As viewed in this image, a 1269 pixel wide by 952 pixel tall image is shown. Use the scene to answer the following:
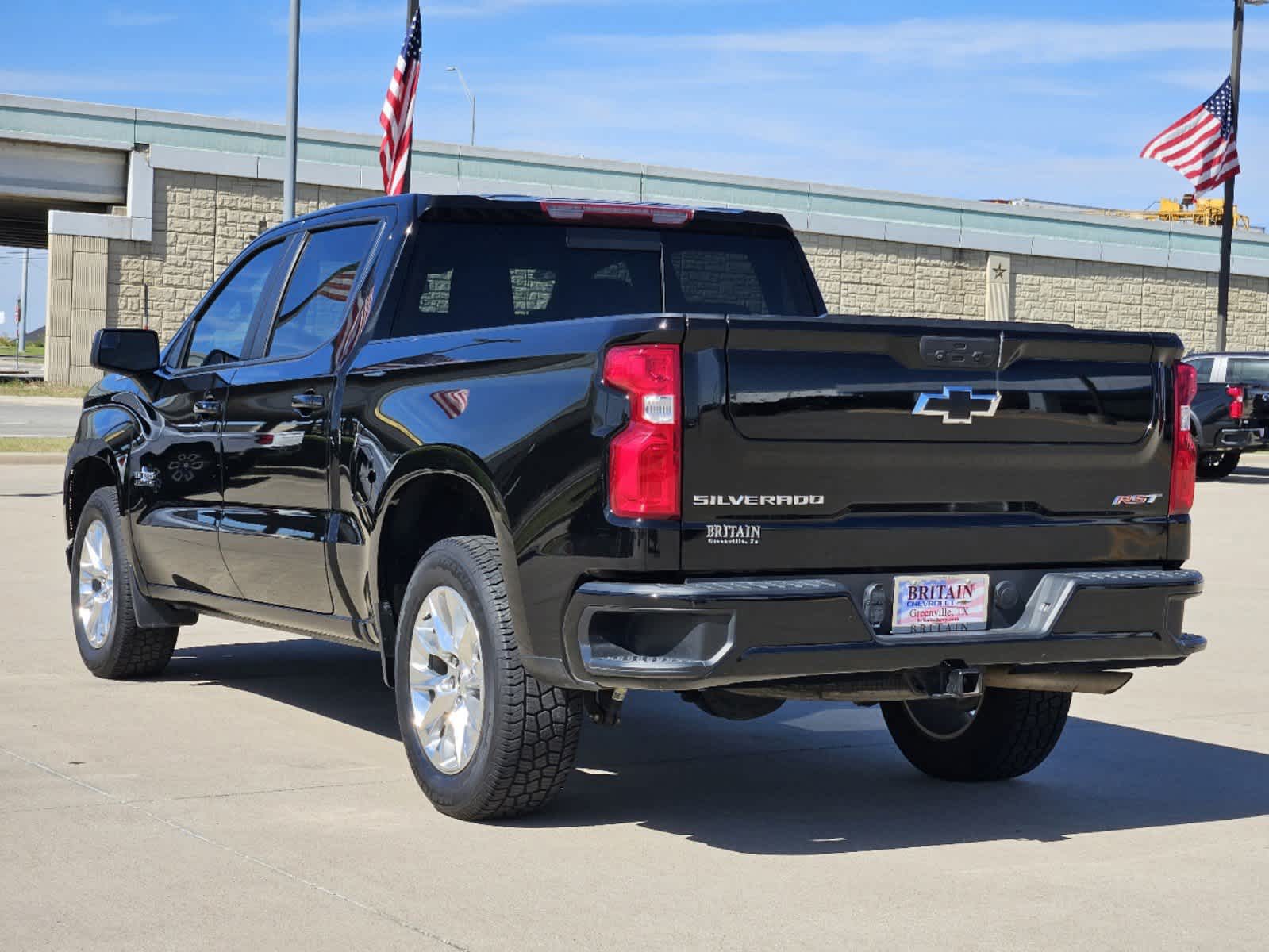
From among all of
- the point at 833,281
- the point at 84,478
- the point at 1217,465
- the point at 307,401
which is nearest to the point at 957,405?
the point at 307,401

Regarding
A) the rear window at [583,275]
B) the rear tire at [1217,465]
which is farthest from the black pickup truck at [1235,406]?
the rear window at [583,275]

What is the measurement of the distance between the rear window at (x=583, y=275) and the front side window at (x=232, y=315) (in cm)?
110

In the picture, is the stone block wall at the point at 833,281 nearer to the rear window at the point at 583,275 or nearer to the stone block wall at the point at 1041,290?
the stone block wall at the point at 1041,290

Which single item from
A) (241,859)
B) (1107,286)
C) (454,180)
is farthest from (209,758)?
(1107,286)

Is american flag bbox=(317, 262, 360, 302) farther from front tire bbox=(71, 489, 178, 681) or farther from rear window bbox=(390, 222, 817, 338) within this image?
front tire bbox=(71, 489, 178, 681)

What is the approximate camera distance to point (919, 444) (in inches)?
209

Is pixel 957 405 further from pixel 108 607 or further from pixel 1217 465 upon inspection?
pixel 1217 465

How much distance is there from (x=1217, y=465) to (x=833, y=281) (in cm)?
2031

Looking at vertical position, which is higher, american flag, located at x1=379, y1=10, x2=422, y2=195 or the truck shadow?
american flag, located at x1=379, y1=10, x2=422, y2=195

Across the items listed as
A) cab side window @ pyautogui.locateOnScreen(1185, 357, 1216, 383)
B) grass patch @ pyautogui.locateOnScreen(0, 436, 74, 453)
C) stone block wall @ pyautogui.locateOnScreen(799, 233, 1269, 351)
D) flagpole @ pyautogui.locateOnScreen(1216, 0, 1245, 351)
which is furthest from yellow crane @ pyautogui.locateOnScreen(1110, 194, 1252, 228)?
grass patch @ pyautogui.locateOnScreen(0, 436, 74, 453)

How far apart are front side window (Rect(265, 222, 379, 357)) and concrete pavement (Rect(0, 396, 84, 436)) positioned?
58.6ft

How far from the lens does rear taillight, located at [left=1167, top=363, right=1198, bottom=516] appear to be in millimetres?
5770

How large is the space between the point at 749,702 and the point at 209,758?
6.89ft

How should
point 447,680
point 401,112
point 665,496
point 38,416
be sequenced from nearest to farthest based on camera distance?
point 665,496 < point 447,680 < point 401,112 < point 38,416
